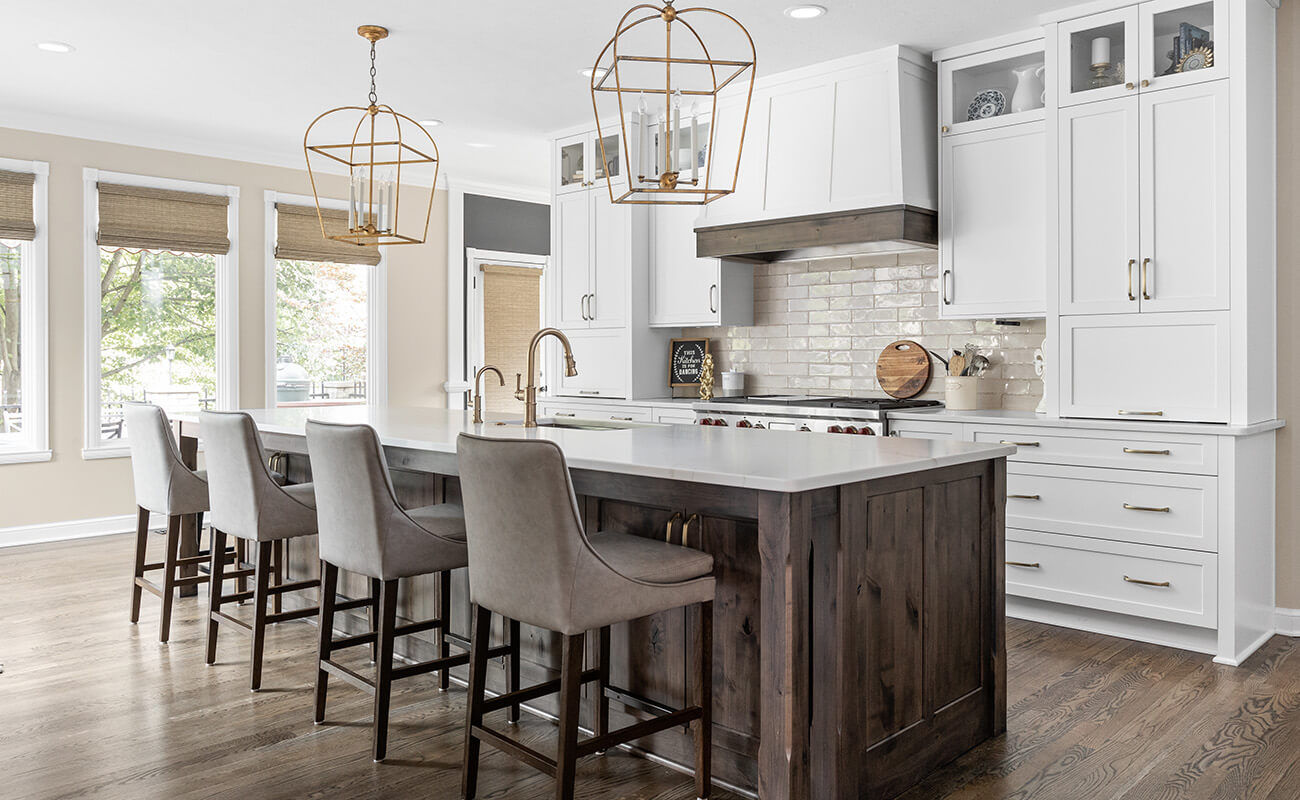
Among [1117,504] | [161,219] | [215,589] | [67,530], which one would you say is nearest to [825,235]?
[1117,504]

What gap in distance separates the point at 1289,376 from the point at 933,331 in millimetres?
1598

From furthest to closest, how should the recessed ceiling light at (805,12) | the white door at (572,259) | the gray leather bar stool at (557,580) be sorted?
the white door at (572,259) → the recessed ceiling light at (805,12) → the gray leather bar stool at (557,580)

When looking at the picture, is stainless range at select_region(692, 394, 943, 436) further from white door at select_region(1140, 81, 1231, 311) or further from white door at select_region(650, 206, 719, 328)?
white door at select_region(1140, 81, 1231, 311)

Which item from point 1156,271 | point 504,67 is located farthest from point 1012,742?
point 504,67

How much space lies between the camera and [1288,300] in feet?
12.8

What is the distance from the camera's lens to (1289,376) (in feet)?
12.9

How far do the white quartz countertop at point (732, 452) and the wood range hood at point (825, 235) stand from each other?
168 centimetres

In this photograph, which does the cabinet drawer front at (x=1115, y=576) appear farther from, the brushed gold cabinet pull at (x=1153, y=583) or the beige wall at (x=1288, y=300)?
the beige wall at (x=1288, y=300)

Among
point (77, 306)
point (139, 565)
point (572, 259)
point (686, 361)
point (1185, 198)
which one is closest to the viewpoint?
point (1185, 198)

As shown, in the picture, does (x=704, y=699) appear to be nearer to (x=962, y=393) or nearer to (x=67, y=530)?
(x=962, y=393)

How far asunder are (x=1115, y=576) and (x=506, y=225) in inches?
221

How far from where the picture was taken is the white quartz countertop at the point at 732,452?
2.22 meters

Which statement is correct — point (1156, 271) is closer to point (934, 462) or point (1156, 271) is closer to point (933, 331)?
point (933, 331)

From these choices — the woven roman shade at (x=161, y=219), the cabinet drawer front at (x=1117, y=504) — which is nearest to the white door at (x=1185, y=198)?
the cabinet drawer front at (x=1117, y=504)
